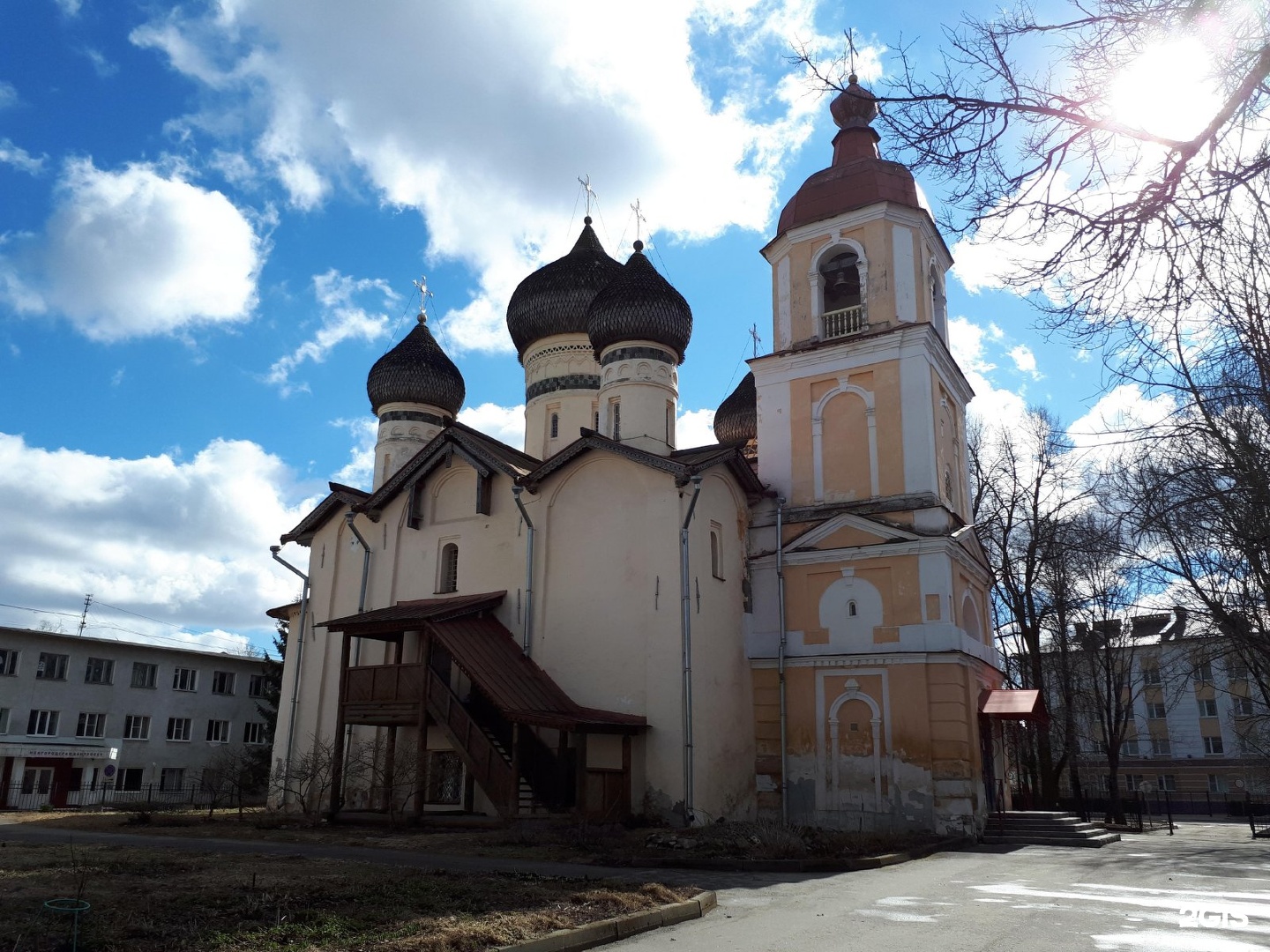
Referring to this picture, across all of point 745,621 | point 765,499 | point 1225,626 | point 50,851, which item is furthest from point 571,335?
point 50,851

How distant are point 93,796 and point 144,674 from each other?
15.1ft

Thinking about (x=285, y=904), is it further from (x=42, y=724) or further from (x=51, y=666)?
(x=51, y=666)

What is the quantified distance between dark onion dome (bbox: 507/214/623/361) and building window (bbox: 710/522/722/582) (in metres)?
9.20

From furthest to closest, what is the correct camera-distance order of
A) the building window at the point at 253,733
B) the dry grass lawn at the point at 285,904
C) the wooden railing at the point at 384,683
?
the building window at the point at 253,733
the wooden railing at the point at 384,683
the dry grass lawn at the point at 285,904

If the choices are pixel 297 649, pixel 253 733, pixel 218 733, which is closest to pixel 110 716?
pixel 218 733

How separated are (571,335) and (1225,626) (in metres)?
17.4

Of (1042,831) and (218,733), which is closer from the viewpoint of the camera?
(1042,831)

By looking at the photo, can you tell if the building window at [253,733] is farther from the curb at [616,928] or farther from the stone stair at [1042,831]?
the curb at [616,928]

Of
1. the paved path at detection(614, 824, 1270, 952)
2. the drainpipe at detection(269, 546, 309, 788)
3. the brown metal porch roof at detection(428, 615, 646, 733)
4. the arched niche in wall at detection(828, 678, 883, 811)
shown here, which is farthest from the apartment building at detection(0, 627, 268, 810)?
the paved path at detection(614, 824, 1270, 952)

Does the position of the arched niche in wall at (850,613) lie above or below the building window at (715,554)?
below

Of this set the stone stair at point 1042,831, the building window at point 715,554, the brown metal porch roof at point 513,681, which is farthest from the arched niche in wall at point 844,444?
the stone stair at point 1042,831

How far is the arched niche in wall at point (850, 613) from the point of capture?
20250mm

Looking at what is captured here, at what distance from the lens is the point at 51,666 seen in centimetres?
3384

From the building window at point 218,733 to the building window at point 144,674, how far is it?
2.75 m
